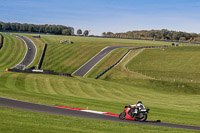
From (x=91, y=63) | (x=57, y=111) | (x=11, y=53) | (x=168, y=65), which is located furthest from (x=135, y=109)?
(x=11, y=53)

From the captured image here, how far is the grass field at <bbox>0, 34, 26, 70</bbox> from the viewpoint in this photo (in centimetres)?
9466

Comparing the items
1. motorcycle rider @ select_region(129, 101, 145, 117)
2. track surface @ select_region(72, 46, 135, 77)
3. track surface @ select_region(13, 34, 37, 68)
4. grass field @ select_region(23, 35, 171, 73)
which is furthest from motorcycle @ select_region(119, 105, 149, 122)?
track surface @ select_region(13, 34, 37, 68)

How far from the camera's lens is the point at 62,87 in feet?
157

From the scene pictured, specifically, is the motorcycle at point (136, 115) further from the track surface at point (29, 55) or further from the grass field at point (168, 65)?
the track surface at point (29, 55)

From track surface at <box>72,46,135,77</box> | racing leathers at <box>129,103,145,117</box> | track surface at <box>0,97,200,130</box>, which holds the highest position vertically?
racing leathers at <box>129,103,145,117</box>

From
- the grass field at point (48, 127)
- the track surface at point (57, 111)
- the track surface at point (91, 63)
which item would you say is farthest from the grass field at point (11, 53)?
the grass field at point (48, 127)

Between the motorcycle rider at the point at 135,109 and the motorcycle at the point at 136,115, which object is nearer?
the motorcycle at the point at 136,115

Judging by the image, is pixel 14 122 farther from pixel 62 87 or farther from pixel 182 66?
pixel 182 66

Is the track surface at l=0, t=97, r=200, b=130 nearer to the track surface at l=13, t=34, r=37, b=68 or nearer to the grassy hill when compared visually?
the grassy hill

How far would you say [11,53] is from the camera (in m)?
107

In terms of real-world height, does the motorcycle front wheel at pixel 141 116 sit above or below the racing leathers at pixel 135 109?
below

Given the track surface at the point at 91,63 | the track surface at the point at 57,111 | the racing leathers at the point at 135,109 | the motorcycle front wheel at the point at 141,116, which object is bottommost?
the track surface at the point at 91,63

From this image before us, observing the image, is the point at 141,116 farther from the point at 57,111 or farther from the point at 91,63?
the point at 91,63

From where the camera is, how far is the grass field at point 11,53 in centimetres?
9466
